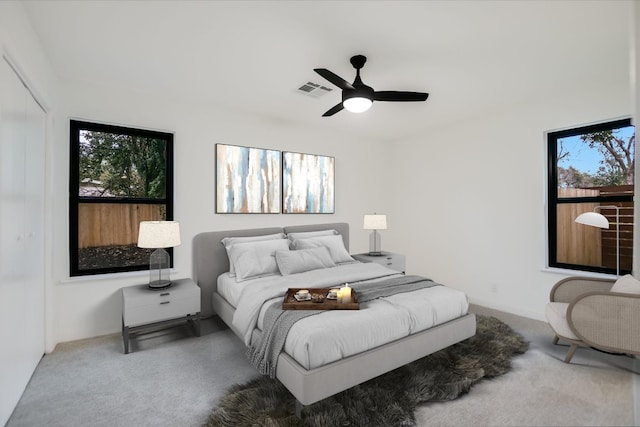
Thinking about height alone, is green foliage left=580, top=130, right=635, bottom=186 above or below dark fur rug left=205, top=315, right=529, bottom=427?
above

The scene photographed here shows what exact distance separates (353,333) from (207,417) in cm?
104

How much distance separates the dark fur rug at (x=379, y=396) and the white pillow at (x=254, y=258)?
1.12 metres

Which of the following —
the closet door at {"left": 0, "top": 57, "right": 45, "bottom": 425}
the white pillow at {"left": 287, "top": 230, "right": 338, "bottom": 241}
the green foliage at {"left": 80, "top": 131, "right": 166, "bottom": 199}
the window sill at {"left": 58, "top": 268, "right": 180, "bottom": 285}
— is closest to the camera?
the closet door at {"left": 0, "top": 57, "right": 45, "bottom": 425}

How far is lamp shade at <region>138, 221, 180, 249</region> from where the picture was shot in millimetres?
2881

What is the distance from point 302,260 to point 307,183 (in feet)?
4.48

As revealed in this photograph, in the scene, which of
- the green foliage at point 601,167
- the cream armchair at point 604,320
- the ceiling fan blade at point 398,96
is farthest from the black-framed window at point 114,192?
the green foliage at point 601,167

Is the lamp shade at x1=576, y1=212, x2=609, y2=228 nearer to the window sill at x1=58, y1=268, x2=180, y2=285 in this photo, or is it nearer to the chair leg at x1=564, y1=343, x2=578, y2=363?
the chair leg at x1=564, y1=343, x2=578, y2=363

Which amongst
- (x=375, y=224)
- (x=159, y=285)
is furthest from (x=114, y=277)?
(x=375, y=224)

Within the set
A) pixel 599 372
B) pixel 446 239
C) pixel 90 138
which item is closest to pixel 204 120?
pixel 90 138

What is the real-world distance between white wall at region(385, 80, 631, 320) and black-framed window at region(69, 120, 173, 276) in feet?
11.3

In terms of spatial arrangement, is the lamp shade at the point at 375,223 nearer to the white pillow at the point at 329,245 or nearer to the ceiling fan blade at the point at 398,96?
the white pillow at the point at 329,245

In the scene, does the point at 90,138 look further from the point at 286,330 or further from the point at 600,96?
the point at 600,96

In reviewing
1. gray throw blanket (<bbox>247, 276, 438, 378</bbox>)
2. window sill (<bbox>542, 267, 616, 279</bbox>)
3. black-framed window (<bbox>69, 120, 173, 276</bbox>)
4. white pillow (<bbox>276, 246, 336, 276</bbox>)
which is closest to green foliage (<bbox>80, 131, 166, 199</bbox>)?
black-framed window (<bbox>69, 120, 173, 276</bbox>)

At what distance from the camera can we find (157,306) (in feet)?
9.46
